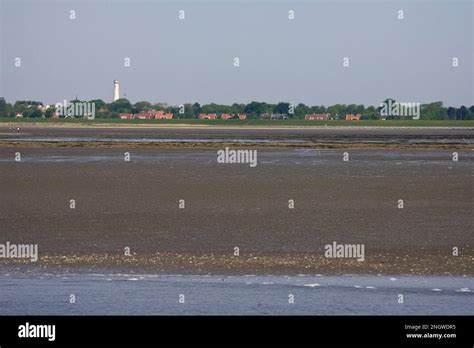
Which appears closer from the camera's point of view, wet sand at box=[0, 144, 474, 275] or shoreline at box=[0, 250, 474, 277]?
shoreline at box=[0, 250, 474, 277]

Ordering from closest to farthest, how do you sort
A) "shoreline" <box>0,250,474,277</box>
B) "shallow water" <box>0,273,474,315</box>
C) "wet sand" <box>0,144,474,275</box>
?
"shallow water" <box>0,273,474,315</box>, "shoreline" <box>0,250,474,277</box>, "wet sand" <box>0,144,474,275</box>

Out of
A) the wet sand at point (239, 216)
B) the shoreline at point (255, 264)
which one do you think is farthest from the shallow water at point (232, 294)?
the wet sand at point (239, 216)

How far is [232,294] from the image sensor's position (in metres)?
13.9

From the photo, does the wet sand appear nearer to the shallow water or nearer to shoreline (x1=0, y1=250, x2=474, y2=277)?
shoreline (x1=0, y1=250, x2=474, y2=277)

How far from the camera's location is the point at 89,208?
2530 centimetres

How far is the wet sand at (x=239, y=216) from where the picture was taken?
17266 millimetres

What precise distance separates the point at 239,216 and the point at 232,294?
1004cm

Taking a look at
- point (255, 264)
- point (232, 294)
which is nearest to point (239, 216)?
point (255, 264)

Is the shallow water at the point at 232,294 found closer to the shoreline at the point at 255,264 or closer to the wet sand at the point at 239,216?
the shoreline at the point at 255,264

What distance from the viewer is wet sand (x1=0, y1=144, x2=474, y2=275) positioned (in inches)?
680

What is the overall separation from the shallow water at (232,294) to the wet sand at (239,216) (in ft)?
3.15

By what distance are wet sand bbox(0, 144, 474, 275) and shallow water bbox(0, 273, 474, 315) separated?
96cm

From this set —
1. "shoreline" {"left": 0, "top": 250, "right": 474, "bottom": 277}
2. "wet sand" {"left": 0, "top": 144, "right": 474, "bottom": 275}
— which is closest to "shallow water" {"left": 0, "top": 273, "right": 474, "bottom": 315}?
"shoreline" {"left": 0, "top": 250, "right": 474, "bottom": 277}

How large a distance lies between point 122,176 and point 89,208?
11.7 m
